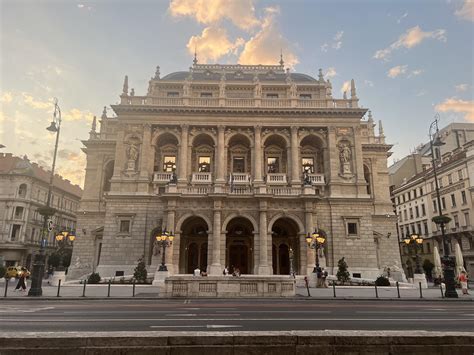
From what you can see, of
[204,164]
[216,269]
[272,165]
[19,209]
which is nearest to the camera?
[216,269]

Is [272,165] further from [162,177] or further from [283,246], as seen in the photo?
[162,177]

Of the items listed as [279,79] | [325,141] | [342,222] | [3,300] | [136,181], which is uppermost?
[279,79]

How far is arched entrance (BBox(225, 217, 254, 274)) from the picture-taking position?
36.4 metres

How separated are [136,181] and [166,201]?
571 cm

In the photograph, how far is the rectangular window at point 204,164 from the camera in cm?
3944

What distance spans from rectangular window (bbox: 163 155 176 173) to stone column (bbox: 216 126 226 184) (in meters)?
5.68

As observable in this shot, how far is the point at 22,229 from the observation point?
5294 centimetres

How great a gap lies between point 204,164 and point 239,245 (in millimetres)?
10335

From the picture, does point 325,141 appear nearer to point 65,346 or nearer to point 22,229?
point 65,346

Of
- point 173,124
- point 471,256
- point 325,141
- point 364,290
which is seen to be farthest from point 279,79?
point 471,256

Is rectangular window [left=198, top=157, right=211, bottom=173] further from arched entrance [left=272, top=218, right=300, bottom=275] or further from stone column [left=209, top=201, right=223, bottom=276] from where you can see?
arched entrance [left=272, top=218, right=300, bottom=275]

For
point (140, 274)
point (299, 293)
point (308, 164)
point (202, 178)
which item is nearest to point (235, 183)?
point (202, 178)

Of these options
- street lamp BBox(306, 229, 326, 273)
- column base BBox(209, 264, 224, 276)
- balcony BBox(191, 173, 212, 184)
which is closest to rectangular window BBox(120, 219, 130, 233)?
balcony BBox(191, 173, 212, 184)

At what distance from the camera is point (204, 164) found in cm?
3972
